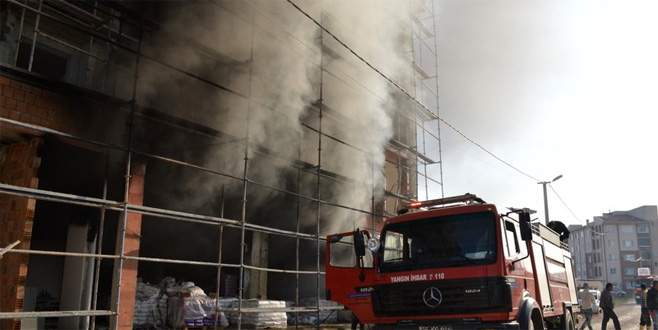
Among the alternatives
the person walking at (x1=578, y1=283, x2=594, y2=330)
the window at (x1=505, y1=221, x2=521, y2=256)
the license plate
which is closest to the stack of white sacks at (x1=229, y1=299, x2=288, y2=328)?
the license plate

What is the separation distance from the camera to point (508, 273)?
5.73 metres

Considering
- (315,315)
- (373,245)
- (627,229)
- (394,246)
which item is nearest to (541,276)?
(394,246)

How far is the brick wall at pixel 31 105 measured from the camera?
6023mm

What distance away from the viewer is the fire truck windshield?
5.93 m

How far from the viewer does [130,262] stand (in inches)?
279

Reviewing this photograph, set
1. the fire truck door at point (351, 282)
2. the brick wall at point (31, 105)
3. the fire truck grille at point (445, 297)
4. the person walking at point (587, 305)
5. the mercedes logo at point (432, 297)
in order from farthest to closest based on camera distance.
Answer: the person walking at point (587, 305) → the fire truck door at point (351, 282) → the brick wall at point (31, 105) → the mercedes logo at point (432, 297) → the fire truck grille at point (445, 297)

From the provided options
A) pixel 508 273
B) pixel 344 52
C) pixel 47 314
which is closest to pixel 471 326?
pixel 508 273

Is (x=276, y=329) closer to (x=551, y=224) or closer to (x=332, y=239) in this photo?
(x=332, y=239)

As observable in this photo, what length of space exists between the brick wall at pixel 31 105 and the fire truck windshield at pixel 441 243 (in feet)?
15.7

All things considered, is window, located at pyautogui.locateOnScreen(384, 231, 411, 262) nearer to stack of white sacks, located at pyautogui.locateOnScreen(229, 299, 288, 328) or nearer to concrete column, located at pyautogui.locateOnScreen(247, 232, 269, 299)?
stack of white sacks, located at pyautogui.locateOnScreen(229, 299, 288, 328)

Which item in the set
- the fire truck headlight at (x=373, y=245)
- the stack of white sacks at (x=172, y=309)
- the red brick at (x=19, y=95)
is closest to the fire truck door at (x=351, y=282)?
the fire truck headlight at (x=373, y=245)

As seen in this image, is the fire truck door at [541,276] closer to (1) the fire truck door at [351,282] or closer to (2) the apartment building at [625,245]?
(1) the fire truck door at [351,282]

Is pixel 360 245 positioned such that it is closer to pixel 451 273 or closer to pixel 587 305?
pixel 451 273

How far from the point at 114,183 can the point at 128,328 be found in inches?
108
